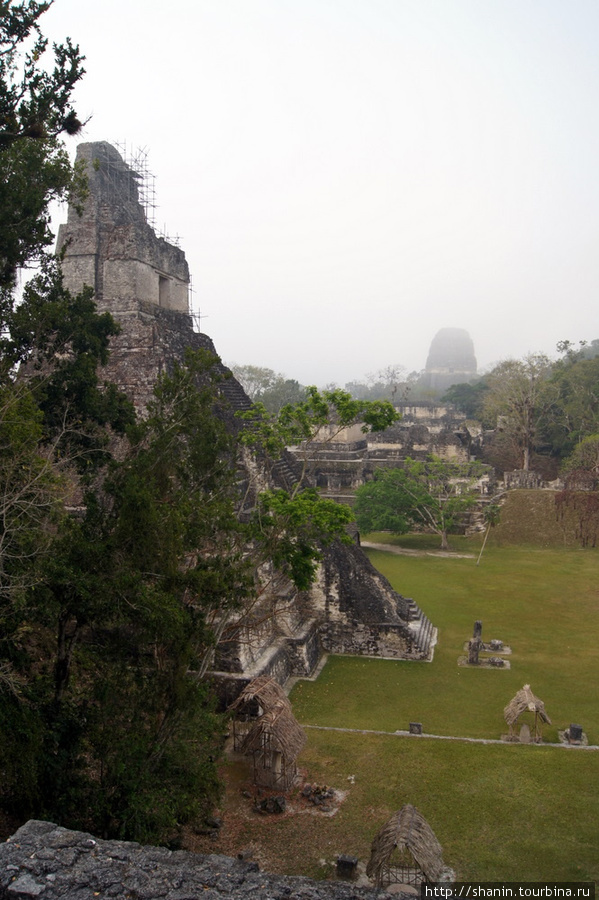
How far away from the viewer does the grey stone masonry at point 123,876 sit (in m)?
4.71

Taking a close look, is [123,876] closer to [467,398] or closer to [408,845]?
[408,845]

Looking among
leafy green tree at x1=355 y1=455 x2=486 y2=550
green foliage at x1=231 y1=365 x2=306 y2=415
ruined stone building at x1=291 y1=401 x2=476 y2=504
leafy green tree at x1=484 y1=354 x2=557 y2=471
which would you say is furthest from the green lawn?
green foliage at x1=231 y1=365 x2=306 y2=415

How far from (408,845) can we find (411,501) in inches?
805

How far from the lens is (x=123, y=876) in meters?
4.89

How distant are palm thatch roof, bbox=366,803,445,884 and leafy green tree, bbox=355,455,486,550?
18.7m

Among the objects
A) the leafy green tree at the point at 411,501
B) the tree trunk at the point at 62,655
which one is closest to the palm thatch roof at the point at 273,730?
the tree trunk at the point at 62,655

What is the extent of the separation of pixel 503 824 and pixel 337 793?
214 centimetres

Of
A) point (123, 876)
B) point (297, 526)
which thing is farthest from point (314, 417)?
point (123, 876)

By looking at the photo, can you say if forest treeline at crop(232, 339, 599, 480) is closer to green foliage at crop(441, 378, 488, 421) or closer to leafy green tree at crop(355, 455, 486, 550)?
leafy green tree at crop(355, 455, 486, 550)

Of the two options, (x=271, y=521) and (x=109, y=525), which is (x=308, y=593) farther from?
(x=109, y=525)

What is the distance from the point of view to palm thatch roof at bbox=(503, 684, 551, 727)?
34.8ft

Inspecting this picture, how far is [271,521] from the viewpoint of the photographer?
31.8 feet

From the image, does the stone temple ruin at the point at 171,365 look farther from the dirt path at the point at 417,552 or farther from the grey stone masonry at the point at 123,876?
the dirt path at the point at 417,552

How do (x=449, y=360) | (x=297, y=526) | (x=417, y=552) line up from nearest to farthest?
(x=297, y=526) → (x=417, y=552) → (x=449, y=360)
